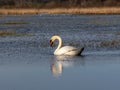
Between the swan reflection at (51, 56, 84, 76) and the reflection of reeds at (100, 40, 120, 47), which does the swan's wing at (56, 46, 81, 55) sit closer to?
the swan reflection at (51, 56, 84, 76)

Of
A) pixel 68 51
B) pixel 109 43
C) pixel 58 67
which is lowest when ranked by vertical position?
pixel 109 43

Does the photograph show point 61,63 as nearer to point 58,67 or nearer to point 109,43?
point 58,67

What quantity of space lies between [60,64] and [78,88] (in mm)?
4096

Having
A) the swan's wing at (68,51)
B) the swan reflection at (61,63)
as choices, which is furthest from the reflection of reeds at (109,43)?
the swan reflection at (61,63)

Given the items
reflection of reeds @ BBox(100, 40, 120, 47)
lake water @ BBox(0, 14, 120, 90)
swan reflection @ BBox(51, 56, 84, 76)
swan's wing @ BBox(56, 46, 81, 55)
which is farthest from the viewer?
reflection of reeds @ BBox(100, 40, 120, 47)

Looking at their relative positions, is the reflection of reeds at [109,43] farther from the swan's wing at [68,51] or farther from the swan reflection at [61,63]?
the swan reflection at [61,63]

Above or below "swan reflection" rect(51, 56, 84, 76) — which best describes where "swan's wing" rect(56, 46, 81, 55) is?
below

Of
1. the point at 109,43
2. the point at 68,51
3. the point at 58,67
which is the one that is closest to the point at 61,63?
the point at 58,67

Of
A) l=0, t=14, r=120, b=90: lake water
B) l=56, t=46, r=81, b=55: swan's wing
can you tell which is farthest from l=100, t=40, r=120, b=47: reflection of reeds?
Result: l=56, t=46, r=81, b=55: swan's wing

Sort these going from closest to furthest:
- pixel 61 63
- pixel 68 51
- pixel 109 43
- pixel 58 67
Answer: pixel 58 67, pixel 61 63, pixel 68 51, pixel 109 43

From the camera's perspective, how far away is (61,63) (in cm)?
1561

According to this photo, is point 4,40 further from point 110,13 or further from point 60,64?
point 110,13

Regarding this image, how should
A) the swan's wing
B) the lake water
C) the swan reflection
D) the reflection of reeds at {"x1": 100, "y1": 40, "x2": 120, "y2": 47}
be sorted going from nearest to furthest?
1. the lake water
2. the swan reflection
3. the swan's wing
4. the reflection of reeds at {"x1": 100, "y1": 40, "x2": 120, "y2": 47}

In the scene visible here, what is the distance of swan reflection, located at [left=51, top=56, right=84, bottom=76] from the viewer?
14004 mm
